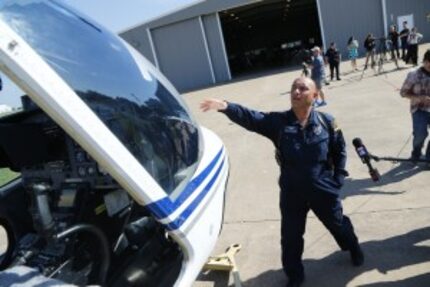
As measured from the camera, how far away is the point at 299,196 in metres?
3.75

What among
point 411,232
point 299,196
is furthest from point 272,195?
point 299,196

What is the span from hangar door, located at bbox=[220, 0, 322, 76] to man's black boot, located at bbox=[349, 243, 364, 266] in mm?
36739

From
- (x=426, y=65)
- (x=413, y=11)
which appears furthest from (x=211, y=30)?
(x=426, y=65)

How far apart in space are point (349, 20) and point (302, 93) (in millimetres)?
25284

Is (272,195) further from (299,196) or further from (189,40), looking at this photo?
(189,40)

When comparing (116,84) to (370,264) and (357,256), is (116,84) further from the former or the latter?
(370,264)

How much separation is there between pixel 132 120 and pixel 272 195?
384 cm

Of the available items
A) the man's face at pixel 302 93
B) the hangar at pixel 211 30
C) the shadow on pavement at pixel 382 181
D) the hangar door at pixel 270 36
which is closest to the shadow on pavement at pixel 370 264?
the shadow on pavement at pixel 382 181

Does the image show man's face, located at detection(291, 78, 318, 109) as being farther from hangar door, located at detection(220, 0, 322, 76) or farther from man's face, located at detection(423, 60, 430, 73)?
hangar door, located at detection(220, 0, 322, 76)

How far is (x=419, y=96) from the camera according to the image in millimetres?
5816

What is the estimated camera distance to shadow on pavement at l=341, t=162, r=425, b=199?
19.3ft

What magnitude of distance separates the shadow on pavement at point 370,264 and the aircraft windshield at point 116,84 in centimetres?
160

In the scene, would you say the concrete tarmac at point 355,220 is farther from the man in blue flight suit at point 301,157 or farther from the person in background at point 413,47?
the person in background at point 413,47

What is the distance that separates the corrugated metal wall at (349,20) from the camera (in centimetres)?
2666
